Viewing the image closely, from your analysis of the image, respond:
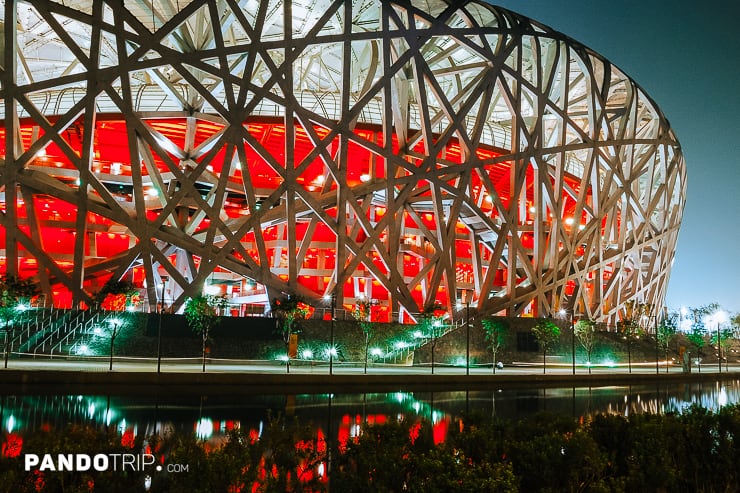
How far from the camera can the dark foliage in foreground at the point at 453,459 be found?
16.5ft

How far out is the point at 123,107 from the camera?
1158 inches

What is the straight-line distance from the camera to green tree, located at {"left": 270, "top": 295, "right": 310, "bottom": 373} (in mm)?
27659

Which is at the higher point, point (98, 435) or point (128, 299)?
point (128, 299)

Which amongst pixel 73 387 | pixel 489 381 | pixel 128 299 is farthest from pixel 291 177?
pixel 73 387

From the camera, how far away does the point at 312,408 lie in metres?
14.1

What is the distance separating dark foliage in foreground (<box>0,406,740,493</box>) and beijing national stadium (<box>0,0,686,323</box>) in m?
24.1

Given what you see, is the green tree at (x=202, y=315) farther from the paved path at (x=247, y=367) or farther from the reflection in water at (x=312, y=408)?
the reflection in water at (x=312, y=408)

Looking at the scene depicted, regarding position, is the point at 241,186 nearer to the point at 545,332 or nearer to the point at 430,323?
the point at 430,323

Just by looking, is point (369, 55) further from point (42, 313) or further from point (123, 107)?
point (42, 313)

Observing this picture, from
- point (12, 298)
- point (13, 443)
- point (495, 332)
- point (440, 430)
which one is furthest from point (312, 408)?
point (495, 332)

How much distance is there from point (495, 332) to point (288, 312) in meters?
10.6

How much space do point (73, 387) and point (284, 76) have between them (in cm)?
1987

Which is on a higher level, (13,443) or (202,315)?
(202,315)

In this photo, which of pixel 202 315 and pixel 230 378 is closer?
pixel 230 378
